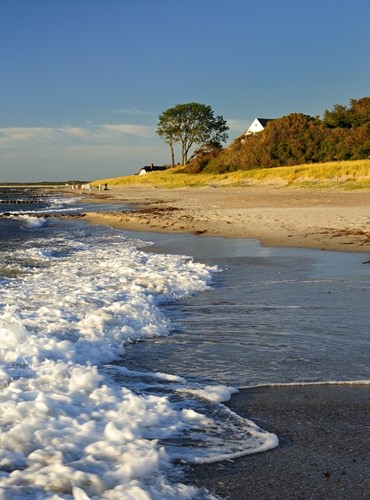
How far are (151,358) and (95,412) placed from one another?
136cm

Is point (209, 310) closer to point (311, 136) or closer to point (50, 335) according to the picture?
point (50, 335)

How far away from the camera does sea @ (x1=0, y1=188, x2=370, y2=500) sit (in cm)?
275

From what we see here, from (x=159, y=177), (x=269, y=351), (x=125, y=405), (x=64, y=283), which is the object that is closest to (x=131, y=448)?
(x=125, y=405)

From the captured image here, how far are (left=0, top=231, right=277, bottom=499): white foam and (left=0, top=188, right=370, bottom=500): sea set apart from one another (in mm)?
10

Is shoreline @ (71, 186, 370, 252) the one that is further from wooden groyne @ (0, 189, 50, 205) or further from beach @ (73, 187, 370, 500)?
wooden groyne @ (0, 189, 50, 205)

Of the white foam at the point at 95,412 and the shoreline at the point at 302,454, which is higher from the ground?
the white foam at the point at 95,412

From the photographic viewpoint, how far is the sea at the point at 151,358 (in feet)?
9.02

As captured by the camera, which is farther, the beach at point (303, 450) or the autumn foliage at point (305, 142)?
the autumn foliage at point (305, 142)

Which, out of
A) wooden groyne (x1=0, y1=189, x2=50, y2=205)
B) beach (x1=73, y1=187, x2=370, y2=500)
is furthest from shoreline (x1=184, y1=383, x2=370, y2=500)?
wooden groyne (x1=0, y1=189, x2=50, y2=205)

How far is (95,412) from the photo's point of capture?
332 centimetres

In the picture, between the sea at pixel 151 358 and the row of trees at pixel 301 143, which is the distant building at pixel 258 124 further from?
the sea at pixel 151 358

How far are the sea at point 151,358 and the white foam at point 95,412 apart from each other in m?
0.01

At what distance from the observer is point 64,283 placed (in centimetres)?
795

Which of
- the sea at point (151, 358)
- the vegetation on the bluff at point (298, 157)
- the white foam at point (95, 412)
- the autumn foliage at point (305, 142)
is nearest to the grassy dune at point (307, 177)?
the vegetation on the bluff at point (298, 157)
